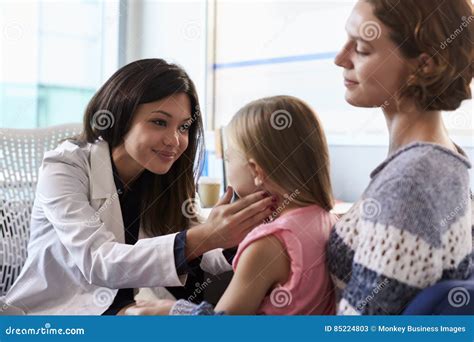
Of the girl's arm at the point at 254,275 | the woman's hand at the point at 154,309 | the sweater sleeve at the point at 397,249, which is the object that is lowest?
the woman's hand at the point at 154,309

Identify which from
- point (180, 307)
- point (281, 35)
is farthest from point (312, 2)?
point (180, 307)

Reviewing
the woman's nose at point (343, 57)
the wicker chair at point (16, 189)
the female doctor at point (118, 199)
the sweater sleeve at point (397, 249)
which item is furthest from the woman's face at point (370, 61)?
the wicker chair at point (16, 189)

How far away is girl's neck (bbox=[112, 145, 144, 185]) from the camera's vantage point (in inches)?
47.5

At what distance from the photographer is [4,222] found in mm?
1355

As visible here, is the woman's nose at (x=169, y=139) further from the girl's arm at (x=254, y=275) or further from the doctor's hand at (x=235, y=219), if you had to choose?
the girl's arm at (x=254, y=275)

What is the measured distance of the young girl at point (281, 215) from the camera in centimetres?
81

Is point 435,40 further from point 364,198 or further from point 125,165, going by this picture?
point 125,165

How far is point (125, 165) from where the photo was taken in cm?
122

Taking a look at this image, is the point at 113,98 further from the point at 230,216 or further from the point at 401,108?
the point at 401,108

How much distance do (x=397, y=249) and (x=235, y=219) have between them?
0.78ft

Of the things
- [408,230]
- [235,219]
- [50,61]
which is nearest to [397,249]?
[408,230]

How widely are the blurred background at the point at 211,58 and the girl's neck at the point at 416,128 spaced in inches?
22.6

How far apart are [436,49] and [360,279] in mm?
304

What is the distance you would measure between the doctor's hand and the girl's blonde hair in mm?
36
